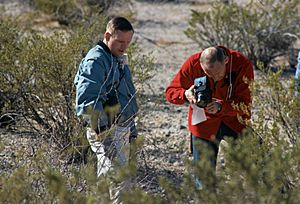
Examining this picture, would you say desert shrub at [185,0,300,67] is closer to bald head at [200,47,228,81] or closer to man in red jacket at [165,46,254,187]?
man in red jacket at [165,46,254,187]

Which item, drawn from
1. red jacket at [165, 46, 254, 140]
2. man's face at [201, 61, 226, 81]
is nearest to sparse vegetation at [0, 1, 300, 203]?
red jacket at [165, 46, 254, 140]

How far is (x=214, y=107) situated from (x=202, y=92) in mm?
181

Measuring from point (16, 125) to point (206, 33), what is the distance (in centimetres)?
522

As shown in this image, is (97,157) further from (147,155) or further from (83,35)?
(83,35)

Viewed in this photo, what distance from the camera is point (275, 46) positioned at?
11961 mm

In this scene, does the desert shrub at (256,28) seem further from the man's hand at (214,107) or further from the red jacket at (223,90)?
the man's hand at (214,107)

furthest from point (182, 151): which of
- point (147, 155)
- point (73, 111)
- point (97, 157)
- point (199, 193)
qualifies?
point (199, 193)

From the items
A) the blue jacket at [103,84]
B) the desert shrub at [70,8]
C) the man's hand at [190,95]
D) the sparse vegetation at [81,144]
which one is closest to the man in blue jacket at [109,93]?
the blue jacket at [103,84]

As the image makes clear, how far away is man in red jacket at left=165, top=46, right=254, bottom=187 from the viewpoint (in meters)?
5.29

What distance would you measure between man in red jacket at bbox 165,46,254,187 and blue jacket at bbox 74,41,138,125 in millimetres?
455

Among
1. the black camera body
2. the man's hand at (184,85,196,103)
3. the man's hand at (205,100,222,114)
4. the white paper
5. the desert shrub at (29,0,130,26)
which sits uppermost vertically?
the black camera body

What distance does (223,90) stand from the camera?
5.50 m

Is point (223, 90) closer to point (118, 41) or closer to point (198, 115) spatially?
point (198, 115)

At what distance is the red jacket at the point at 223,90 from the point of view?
543 cm
